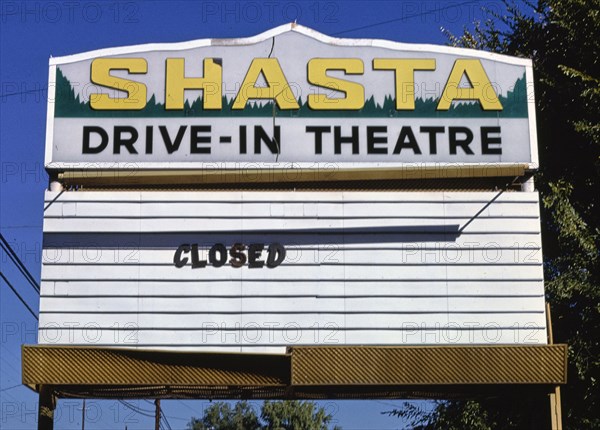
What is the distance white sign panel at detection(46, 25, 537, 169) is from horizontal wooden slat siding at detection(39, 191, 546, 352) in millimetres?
683

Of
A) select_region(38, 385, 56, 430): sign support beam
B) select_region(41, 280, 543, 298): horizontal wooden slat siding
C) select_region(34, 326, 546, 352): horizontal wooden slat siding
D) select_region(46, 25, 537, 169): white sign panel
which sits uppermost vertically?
select_region(46, 25, 537, 169): white sign panel

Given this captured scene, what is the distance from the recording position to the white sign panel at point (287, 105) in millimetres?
15406

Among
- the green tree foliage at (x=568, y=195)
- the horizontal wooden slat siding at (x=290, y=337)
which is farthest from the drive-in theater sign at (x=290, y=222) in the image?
the green tree foliage at (x=568, y=195)

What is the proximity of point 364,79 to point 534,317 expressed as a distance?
13.8ft

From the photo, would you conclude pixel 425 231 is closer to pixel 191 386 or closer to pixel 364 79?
pixel 364 79

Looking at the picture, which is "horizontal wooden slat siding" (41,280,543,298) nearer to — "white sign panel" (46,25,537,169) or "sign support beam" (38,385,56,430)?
"sign support beam" (38,385,56,430)

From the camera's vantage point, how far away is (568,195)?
23469mm

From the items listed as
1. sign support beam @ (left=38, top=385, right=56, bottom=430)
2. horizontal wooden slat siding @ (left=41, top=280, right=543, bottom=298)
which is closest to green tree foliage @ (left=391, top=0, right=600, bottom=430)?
horizontal wooden slat siding @ (left=41, top=280, right=543, bottom=298)

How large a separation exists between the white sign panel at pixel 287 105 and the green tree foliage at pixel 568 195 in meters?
6.81

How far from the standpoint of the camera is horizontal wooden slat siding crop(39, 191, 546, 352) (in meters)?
14.7

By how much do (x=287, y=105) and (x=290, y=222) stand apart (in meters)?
1.76

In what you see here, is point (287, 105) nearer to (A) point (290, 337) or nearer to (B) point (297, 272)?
(B) point (297, 272)

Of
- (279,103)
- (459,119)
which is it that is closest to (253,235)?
(279,103)

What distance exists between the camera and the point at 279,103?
51.1 feet
